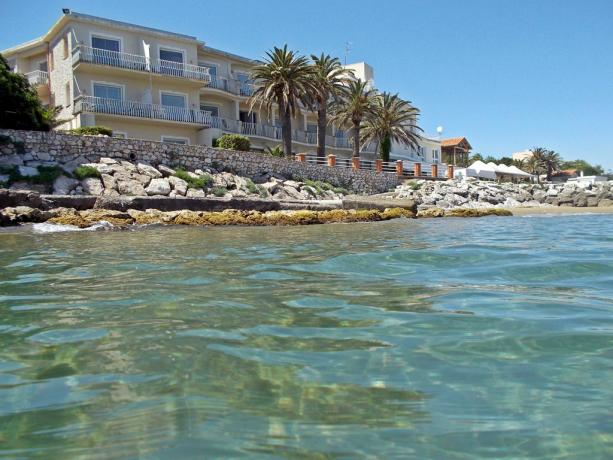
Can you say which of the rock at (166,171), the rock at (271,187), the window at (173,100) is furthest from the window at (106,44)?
the rock at (271,187)

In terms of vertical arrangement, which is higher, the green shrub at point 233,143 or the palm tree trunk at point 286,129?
the palm tree trunk at point 286,129

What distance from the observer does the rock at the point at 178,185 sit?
21.7m

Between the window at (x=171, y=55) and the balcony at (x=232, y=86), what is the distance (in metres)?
2.74

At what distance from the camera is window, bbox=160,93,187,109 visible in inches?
1286

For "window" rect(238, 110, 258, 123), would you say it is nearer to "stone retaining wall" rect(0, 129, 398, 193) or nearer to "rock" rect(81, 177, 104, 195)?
"stone retaining wall" rect(0, 129, 398, 193)

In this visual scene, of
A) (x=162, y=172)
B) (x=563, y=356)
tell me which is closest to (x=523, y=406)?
(x=563, y=356)

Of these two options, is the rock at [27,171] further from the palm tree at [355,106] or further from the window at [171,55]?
the palm tree at [355,106]

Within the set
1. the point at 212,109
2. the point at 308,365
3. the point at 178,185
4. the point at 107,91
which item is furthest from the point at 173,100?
the point at 308,365

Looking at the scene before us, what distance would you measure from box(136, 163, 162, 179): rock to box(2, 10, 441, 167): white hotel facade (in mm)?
8643

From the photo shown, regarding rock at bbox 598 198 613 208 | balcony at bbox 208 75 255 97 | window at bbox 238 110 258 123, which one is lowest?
rock at bbox 598 198 613 208

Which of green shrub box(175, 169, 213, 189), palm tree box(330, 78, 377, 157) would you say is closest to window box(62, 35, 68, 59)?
green shrub box(175, 169, 213, 189)

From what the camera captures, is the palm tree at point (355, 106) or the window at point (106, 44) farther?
the palm tree at point (355, 106)

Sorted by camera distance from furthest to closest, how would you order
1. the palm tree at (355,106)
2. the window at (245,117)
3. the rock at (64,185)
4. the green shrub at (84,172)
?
the window at (245,117) → the palm tree at (355,106) → the green shrub at (84,172) → the rock at (64,185)

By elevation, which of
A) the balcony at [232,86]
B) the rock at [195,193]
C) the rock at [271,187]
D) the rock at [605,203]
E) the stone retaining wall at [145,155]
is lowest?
the rock at [605,203]
